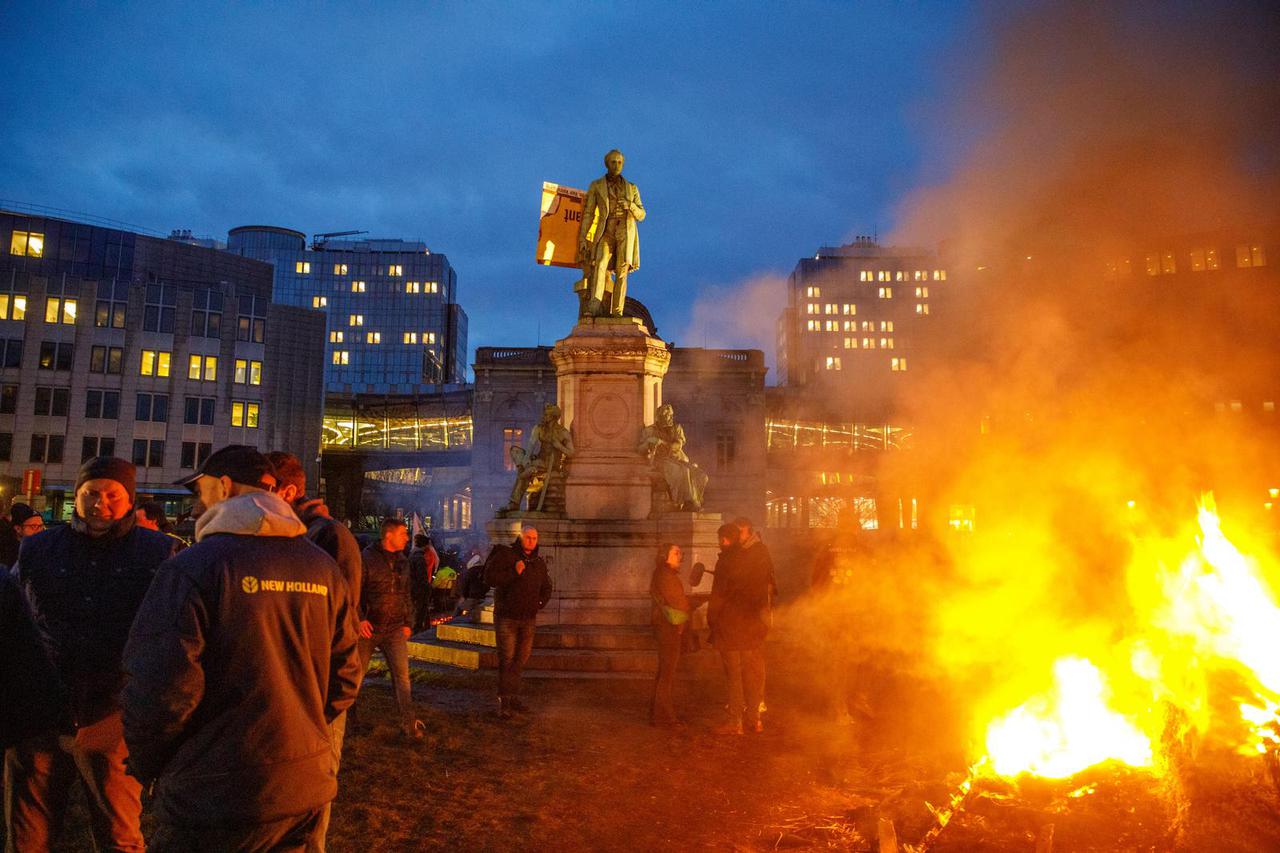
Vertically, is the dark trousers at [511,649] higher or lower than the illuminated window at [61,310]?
lower

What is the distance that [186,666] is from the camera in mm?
2467

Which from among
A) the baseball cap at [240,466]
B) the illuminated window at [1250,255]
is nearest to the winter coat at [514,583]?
the baseball cap at [240,466]

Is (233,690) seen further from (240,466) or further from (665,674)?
(665,674)

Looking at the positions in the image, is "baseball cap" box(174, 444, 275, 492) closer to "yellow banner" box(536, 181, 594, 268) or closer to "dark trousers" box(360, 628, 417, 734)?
"dark trousers" box(360, 628, 417, 734)

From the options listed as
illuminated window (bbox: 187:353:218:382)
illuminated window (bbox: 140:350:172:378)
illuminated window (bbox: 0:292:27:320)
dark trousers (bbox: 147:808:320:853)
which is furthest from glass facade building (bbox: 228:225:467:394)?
dark trousers (bbox: 147:808:320:853)

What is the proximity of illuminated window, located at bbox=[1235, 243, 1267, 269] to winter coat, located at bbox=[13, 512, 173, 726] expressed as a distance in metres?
13.5

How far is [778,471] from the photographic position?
50.3 m

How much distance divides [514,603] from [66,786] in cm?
467

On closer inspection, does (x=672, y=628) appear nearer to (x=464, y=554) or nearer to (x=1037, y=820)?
(x=1037, y=820)

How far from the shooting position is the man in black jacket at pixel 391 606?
6648 mm

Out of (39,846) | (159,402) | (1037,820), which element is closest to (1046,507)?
(1037,820)

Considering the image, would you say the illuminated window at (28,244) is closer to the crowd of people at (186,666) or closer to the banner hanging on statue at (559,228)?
the banner hanging on statue at (559,228)

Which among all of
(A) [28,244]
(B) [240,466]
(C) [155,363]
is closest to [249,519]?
(B) [240,466]

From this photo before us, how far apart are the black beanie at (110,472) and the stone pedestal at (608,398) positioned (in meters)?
8.65
